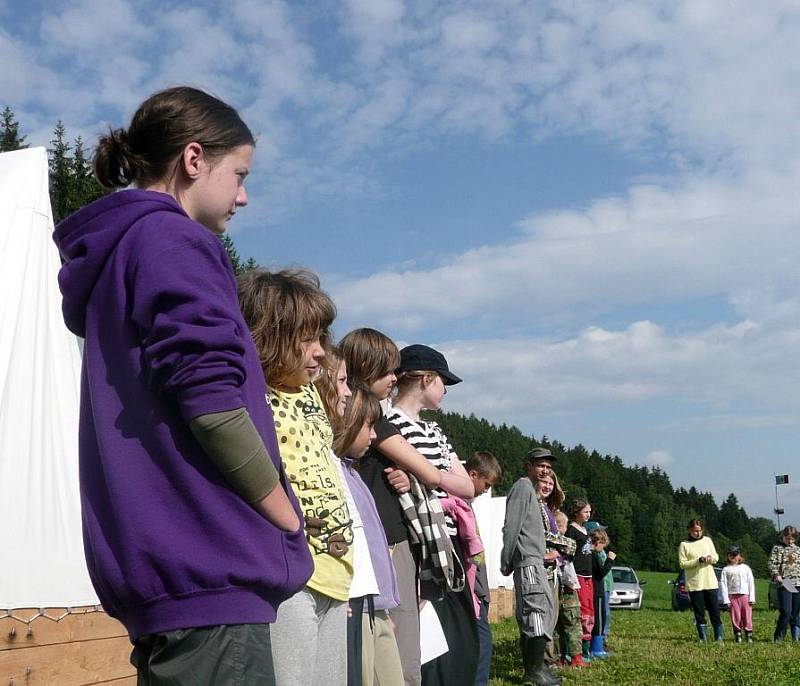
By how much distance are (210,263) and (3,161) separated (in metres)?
4.27

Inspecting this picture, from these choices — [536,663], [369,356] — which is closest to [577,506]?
[536,663]

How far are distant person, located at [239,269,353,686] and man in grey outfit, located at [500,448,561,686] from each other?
4.82 m

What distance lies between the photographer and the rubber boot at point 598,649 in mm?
10859

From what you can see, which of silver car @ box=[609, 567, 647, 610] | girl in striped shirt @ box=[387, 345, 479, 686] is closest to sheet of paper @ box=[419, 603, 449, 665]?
girl in striped shirt @ box=[387, 345, 479, 686]

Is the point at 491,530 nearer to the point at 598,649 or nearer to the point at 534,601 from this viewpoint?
the point at 598,649

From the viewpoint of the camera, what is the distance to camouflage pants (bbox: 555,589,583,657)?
31.0ft

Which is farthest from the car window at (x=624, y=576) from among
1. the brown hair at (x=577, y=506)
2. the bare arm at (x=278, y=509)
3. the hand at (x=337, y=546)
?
the bare arm at (x=278, y=509)

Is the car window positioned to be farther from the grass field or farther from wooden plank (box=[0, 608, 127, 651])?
wooden plank (box=[0, 608, 127, 651])

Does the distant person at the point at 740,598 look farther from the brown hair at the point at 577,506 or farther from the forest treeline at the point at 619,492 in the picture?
the forest treeline at the point at 619,492

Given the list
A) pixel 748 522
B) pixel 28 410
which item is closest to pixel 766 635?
pixel 28 410

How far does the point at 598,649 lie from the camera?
36.2ft

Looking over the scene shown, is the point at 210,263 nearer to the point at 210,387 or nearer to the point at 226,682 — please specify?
the point at 210,387

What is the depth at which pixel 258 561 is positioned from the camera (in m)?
1.70

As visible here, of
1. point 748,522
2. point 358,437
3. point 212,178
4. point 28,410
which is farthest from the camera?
point 748,522
